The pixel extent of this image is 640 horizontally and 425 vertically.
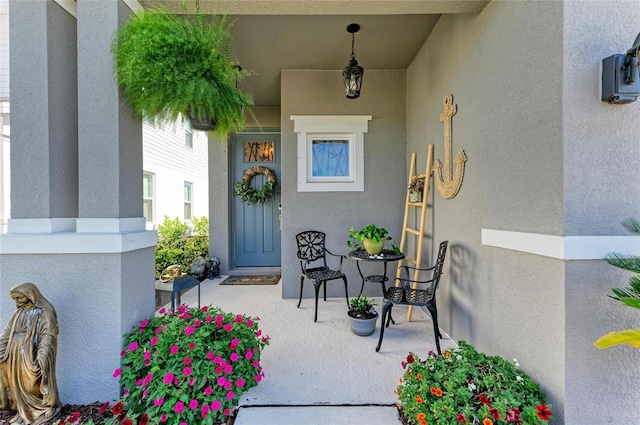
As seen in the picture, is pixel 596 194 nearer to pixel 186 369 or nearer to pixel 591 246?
Result: pixel 591 246

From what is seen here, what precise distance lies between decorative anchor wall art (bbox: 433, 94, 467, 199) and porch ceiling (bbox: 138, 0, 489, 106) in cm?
70

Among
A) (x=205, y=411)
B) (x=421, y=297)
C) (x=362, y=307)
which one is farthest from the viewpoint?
(x=362, y=307)

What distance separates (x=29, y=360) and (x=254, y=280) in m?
3.12

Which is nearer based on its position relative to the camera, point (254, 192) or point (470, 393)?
point (470, 393)

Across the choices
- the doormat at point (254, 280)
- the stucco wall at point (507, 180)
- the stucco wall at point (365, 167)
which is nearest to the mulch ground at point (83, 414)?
the stucco wall at point (507, 180)

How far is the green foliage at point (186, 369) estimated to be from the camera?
137 centimetres

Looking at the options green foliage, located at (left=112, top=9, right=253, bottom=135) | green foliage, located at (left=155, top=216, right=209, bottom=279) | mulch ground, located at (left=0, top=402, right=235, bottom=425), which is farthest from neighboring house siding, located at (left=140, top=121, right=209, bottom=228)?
mulch ground, located at (left=0, top=402, right=235, bottom=425)

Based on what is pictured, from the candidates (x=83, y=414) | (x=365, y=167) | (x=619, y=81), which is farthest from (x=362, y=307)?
(x=619, y=81)

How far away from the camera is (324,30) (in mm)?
2779

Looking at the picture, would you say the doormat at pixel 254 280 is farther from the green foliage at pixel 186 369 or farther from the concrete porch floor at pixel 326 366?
the green foliage at pixel 186 369

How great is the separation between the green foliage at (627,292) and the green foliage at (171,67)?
2.20m

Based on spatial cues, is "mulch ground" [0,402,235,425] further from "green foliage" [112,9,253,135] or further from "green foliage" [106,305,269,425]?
"green foliage" [112,9,253,135]

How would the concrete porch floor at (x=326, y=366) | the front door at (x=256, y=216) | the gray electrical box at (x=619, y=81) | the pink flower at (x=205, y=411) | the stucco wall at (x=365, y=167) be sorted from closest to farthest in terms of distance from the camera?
the gray electrical box at (x=619, y=81) < the pink flower at (x=205, y=411) < the concrete porch floor at (x=326, y=366) < the stucco wall at (x=365, y=167) < the front door at (x=256, y=216)

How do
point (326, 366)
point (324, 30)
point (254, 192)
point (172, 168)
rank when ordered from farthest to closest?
point (172, 168), point (254, 192), point (324, 30), point (326, 366)
